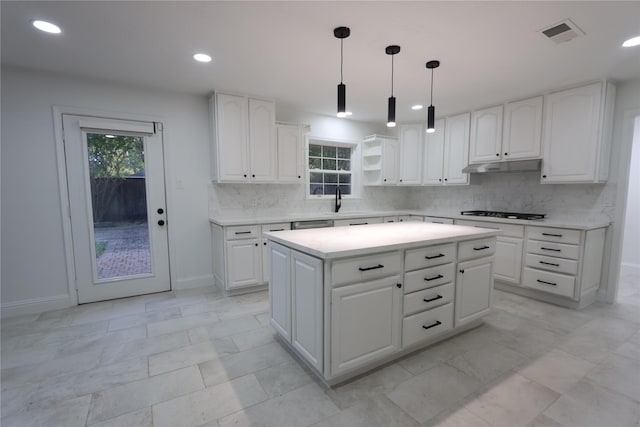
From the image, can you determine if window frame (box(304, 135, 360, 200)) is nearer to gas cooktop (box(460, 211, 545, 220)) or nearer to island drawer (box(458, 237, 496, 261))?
gas cooktop (box(460, 211, 545, 220))

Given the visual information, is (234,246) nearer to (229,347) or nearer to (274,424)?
(229,347)

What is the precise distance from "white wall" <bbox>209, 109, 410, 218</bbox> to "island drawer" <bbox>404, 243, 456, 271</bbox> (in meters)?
2.55

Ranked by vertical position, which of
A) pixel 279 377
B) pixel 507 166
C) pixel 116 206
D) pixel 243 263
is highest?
pixel 507 166

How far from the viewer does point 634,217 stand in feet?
15.1

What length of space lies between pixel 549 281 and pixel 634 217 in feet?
9.39

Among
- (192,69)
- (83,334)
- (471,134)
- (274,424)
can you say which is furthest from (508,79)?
(83,334)

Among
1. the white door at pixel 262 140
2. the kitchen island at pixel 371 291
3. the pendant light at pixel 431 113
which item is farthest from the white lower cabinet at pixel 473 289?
the white door at pixel 262 140

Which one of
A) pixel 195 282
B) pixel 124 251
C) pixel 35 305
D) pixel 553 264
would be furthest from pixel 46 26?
pixel 553 264

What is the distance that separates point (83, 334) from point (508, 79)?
487cm

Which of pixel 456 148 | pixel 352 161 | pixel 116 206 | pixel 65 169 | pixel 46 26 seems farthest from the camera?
pixel 352 161

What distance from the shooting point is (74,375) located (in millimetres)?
2023

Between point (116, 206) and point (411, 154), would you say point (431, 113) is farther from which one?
point (116, 206)

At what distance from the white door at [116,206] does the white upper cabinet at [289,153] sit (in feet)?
4.81

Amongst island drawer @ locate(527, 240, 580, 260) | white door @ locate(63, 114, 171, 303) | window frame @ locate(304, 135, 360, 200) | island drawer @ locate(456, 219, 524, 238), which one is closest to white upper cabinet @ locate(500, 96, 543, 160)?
island drawer @ locate(456, 219, 524, 238)
